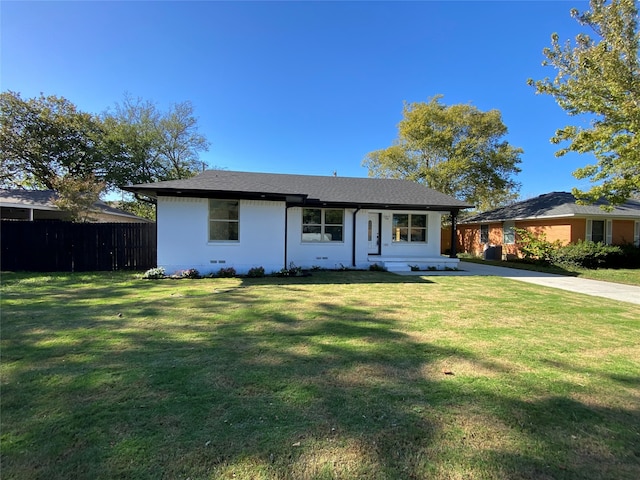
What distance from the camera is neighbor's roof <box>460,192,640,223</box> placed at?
17047mm

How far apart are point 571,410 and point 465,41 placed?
1605 centimetres

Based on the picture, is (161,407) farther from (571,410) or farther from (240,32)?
(240,32)

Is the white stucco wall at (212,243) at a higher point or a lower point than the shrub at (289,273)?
higher

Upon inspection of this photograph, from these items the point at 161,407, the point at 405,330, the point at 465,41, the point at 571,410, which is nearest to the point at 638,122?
the point at 465,41

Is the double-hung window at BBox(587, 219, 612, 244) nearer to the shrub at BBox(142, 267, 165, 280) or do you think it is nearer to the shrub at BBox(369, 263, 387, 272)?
the shrub at BBox(369, 263, 387, 272)

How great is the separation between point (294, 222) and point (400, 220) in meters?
5.23

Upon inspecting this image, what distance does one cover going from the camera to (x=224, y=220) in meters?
11.5

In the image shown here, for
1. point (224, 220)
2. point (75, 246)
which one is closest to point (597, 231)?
point (224, 220)

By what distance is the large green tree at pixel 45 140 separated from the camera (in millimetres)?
22811

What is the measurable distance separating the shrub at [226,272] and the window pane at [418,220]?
874cm

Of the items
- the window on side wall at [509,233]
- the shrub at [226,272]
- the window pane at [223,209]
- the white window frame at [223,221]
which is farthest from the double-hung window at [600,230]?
the shrub at [226,272]

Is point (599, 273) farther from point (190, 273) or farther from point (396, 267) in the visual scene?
point (190, 273)

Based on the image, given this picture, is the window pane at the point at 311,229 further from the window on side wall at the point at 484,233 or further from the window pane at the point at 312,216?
the window on side wall at the point at 484,233

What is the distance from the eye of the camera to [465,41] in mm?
14383
